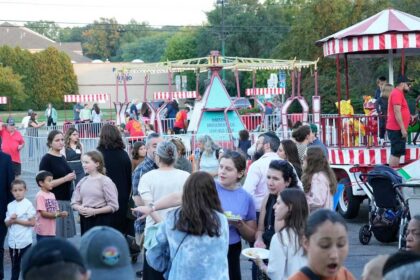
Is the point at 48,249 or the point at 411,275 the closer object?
the point at 48,249

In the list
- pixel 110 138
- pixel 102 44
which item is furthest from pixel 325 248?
pixel 102 44

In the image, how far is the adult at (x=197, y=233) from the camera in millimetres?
6371

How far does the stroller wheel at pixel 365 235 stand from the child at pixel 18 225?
5.12m

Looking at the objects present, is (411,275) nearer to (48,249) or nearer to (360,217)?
(48,249)

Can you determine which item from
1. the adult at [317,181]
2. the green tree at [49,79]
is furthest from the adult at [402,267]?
the green tree at [49,79]

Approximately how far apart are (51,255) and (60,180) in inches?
309

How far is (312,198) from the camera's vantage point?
867 cm

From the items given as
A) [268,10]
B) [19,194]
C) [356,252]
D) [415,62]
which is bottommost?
[356,252]

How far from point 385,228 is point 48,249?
10471 mm

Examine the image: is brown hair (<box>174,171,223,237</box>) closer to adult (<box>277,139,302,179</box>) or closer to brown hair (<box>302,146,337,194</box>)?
brown hair (<box>302,146,337,194</box>)

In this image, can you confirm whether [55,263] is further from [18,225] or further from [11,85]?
[11,85]

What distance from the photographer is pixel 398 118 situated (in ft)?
48.3

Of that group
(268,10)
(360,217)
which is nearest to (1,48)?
(268,10)

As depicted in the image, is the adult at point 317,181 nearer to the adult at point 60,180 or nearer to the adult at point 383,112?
the adult at point 60,180
